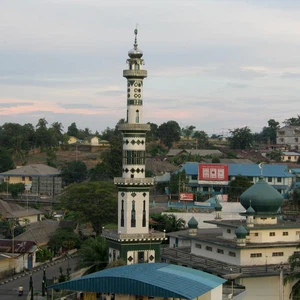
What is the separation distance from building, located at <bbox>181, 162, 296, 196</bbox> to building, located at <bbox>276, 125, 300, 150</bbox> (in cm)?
5682

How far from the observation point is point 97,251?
44531 millimetres

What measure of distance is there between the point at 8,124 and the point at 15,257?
89.3m

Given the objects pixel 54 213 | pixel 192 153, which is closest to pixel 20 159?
pixel 192 153

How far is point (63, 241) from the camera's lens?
56031 millimetres

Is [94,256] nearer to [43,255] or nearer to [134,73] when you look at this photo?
[43,255]

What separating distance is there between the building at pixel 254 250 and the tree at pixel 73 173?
59.4 metres

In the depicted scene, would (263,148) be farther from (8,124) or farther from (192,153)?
(8,124)

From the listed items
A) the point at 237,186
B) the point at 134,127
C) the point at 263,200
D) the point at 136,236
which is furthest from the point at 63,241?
the point at 237,186

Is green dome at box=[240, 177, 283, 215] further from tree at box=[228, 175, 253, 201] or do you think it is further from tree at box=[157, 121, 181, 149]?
tree at box=[157, 121, 181, 149]

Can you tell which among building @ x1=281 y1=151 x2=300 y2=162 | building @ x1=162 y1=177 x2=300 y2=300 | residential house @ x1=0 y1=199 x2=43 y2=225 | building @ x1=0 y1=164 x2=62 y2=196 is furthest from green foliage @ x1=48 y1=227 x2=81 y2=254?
building @ x1=281 y1=151 x2=300 y2=162

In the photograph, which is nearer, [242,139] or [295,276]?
[295,276]

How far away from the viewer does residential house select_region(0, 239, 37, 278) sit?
158ft

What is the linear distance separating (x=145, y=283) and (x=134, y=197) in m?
14.2

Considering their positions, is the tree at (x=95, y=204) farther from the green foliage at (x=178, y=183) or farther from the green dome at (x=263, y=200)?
the green foliage at (x=178, y=183)
